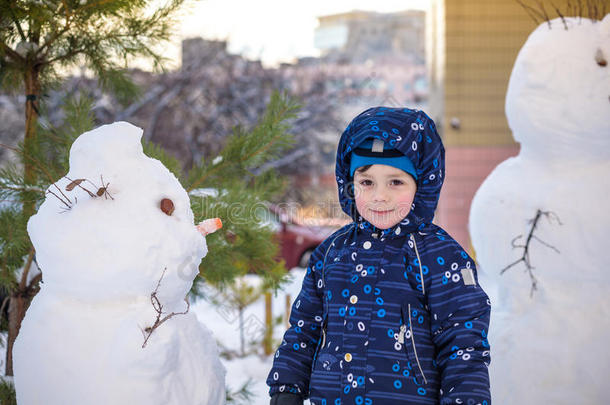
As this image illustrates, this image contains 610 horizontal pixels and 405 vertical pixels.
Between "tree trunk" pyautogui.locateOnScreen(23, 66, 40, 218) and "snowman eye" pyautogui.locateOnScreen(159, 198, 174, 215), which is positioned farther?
"tree trunk" pyautogui.locateOnScreen(23, 66, 40, 218)

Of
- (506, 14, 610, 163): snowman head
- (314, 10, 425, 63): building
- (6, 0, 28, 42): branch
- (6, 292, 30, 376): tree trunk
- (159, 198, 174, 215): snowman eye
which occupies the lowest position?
(6, 292, 30, 376): tree trunk

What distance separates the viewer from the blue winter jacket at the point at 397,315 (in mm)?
1457

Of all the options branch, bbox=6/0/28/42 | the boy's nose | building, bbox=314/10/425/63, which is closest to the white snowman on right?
the boy's nose

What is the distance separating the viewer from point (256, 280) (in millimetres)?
6996

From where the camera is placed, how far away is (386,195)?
1578 millimetres

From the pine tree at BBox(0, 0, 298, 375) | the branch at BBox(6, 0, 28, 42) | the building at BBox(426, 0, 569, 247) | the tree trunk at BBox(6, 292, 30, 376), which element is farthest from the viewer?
the building at BBox(426, 0, 569, 247)

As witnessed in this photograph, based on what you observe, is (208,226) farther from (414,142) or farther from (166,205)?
(414,142)

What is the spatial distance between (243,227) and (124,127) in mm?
700

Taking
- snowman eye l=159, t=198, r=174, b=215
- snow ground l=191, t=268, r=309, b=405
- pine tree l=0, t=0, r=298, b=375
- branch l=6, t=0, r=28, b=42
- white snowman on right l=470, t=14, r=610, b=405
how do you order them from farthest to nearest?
snow ground l=191, t=268, r=309, b=405, white snowman on right l=470, t=14, r=610, b=405, pine tree l=0, t=0, r=298, b=375, branch l=6, t=0, r=28, b=42, snowman eye l=159, t=198, r=174, b=215

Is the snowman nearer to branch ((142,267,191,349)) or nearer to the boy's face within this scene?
branch ((142,267,191,349))

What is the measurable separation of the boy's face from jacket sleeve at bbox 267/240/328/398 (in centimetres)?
23

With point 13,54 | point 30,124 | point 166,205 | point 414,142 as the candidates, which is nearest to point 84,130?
point 30,124

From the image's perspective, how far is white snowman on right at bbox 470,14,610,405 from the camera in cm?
227

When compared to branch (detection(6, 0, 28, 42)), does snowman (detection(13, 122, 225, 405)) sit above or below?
below
